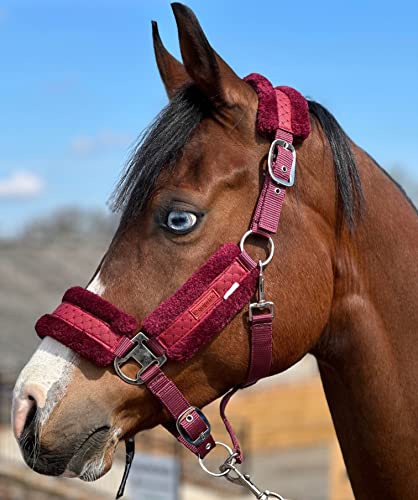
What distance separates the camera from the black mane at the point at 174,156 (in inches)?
103

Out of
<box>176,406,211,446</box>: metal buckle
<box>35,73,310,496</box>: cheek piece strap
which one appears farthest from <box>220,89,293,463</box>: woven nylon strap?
<box>176,406,211,446</box>: metal buckle

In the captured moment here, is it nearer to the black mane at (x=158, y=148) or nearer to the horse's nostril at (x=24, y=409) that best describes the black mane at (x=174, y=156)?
the black mane at (x=158, y=148)

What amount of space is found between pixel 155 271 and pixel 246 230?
330 mm

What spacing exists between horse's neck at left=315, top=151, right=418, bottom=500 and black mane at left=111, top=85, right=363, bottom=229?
0.30 feet

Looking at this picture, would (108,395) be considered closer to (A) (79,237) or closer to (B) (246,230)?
(B) (246,230)

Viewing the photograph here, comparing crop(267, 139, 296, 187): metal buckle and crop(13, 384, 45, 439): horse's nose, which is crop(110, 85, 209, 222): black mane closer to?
crop(267, 139, 296, 187): metal buckle

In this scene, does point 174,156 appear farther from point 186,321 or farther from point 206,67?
point 186,321

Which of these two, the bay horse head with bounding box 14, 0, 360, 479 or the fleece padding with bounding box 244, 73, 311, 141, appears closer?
the bay horse head with bounding box 14, 0, 360, 479

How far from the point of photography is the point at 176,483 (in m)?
7.89

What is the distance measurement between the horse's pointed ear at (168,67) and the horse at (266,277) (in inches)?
13.7

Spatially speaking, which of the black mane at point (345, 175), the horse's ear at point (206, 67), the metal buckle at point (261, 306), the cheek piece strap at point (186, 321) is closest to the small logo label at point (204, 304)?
the cheek piece strap at point (186, 321)

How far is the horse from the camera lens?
2467 millimetres

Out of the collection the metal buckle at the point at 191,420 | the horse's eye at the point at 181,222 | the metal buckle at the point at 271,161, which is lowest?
the metal buckle at the point at 191,420

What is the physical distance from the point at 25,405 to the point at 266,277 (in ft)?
2.85
